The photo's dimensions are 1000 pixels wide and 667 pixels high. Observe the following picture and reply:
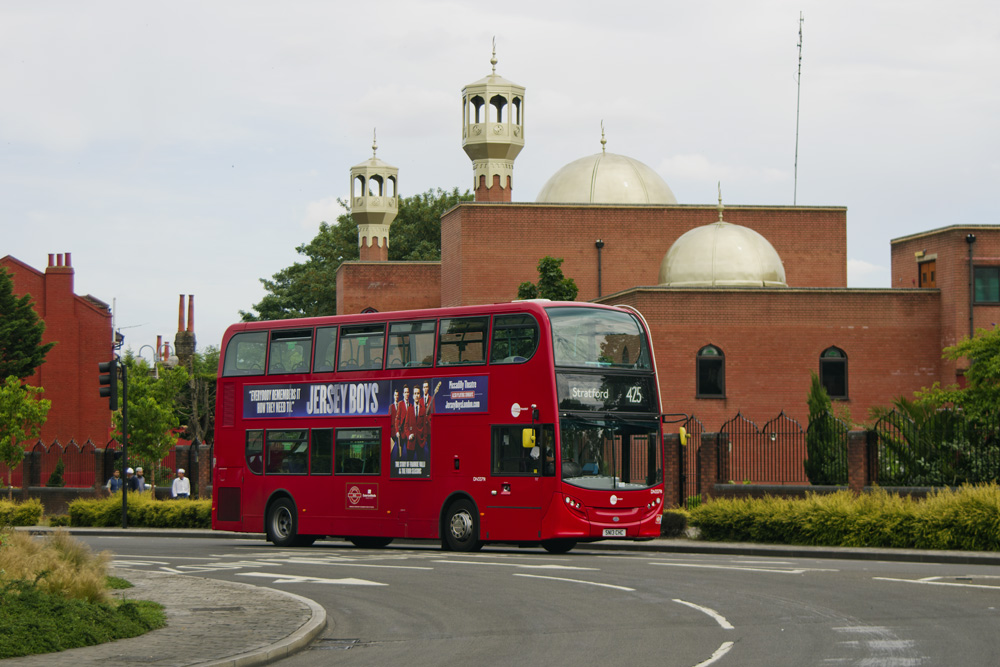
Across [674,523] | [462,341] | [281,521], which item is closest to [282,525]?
[281,521]

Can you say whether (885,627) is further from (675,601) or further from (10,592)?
(10,592)

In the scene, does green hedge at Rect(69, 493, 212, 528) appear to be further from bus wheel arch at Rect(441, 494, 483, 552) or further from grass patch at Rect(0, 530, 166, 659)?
grass patch at Rect(0, 530, 166, 659)

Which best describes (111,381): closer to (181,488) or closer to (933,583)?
(181,488)

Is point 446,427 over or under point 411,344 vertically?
under

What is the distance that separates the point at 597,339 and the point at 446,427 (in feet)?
10.3

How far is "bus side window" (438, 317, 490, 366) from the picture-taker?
70.6ft

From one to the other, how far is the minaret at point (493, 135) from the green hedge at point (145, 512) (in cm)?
2315

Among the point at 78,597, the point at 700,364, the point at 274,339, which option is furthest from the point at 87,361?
the point at 78,597

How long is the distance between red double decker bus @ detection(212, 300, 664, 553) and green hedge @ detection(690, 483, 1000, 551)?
93.3 inches

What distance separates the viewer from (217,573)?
18.6 m

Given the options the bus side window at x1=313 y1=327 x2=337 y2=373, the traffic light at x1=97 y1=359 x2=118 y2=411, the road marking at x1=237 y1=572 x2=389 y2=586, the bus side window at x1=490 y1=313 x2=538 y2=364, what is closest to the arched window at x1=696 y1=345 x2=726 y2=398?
the traffic light at x1=97 y1=359 x2=118 y2=411

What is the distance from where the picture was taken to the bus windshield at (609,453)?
2059 centimetres

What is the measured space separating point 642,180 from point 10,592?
44.0m

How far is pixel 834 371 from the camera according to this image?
136 feet
